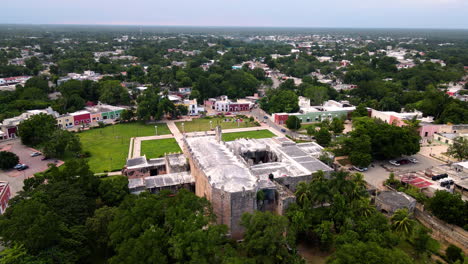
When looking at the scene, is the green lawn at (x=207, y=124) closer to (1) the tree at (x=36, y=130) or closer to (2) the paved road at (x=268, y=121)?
(2) the paved road at (x=268, y=121)

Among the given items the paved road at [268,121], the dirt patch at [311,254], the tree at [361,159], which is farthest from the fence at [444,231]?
the paved road at [268,121]

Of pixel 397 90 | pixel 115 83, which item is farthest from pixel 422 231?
pixel 115 83

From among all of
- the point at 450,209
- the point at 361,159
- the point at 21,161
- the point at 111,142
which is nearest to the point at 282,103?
the point at 361,159

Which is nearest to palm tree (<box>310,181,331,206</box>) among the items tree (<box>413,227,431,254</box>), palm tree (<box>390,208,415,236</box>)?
palm tree (<box>390,208,415,236</box>)

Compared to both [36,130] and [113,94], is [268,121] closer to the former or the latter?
[113,94]

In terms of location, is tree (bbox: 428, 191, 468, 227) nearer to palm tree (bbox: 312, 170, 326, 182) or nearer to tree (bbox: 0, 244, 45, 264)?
palm tree (bbox: 312, 170, 326, 182)

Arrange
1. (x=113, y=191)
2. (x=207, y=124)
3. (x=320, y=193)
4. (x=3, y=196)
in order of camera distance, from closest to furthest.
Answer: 1. (x=320, y=193)
2. (x=113, y=191)
3. (x=3, y=196)
4. (x=207, y=124)
